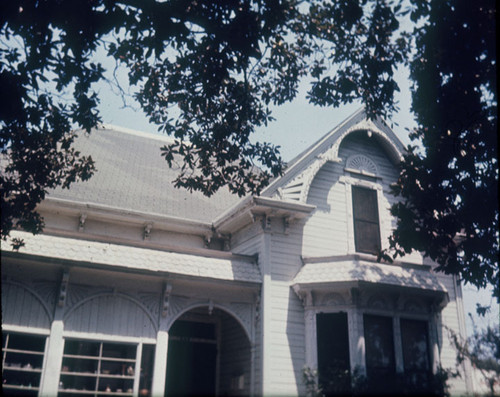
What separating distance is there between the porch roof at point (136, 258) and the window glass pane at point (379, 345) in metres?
3.31

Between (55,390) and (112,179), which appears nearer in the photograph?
(55,390)

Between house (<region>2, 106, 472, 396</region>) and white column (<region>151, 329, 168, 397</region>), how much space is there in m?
0.02

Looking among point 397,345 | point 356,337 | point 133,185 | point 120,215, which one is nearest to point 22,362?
point 120,215

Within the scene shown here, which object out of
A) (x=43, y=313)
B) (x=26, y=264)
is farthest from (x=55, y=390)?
(x=26, y=264)

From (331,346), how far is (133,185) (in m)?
8.49

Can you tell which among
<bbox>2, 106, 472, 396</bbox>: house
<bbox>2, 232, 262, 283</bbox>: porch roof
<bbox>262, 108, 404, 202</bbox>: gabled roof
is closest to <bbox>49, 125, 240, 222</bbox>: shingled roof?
<bbox>2, 106, 472, 396</bbox>: house

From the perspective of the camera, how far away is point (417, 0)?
1000cm

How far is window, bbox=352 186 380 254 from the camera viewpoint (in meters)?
15.7

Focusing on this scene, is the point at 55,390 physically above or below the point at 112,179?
below

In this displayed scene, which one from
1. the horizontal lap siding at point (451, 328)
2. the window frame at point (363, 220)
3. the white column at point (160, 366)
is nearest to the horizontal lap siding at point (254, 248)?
the white column at point (160, 366)

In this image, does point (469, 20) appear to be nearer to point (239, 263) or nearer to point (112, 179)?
point (239, 263)

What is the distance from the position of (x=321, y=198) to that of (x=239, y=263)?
11.5ft

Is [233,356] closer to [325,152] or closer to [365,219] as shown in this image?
[365,219]

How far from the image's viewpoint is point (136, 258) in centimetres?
1263
